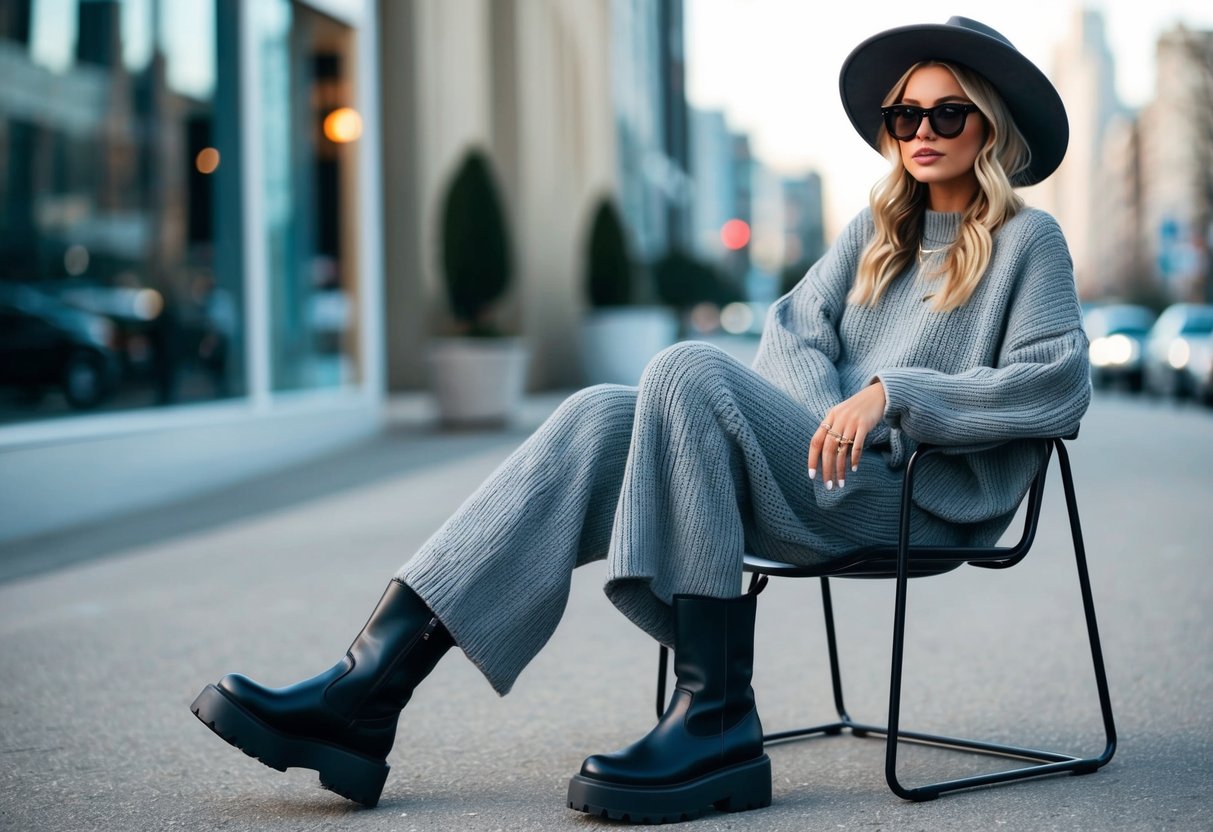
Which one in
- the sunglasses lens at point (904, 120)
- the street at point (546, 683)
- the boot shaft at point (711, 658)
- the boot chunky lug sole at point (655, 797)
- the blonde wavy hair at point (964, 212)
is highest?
the sunglasses lens at point (904, 120)

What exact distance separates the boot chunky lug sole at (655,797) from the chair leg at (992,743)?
0.29 meters

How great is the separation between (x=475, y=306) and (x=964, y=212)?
11.0m

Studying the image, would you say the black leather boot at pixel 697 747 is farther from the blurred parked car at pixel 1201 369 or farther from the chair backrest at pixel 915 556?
the blurred parked car at pixel 1201 369

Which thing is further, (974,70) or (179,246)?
(179,246)

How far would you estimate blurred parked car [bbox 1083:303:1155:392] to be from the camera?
2444cm

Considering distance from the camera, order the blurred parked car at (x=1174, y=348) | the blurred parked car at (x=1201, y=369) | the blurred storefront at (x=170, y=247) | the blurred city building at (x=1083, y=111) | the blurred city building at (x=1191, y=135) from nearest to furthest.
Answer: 1. the blurred storefront at (x=170, y=247)
2. the blurred parked car at (x=1201, y=369)
3. the blurred parked car at (x=1174, y=348)
4. the blurred city building at (x=1191, y=135)
5. the blurred city building at (x=1083, y=111)

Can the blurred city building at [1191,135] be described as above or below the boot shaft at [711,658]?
above

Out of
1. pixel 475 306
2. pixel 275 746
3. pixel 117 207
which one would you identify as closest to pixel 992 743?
pixel 275 746

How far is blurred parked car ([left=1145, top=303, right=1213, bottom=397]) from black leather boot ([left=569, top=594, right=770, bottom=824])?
18.2 meters

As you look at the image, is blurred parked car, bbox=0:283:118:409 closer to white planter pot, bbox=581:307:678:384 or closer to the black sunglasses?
the black sunglasses

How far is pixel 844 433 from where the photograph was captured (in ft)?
8.16

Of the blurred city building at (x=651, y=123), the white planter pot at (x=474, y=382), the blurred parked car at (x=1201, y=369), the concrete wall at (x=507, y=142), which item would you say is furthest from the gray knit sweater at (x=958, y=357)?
the blurred city building at (x=651, y=123)

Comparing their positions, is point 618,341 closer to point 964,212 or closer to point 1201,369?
point 1201,369

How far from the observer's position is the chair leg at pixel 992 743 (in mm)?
2510
